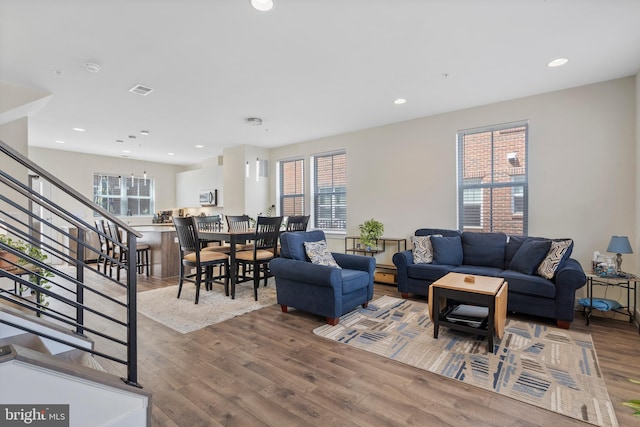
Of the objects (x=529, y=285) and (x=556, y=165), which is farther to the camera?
(x=556, y=165)

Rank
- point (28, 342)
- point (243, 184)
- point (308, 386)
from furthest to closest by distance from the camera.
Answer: point (243, 184) → point (308, 386) → point (28, 342)

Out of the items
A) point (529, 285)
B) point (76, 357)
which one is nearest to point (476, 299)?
point (529, 285)

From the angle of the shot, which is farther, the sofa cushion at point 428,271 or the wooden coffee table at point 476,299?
the sofa cushion at point 428,271

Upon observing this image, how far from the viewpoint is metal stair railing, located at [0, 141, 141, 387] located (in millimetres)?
1465

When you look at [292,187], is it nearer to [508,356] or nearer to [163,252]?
[163,252]

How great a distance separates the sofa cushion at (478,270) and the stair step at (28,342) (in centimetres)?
409

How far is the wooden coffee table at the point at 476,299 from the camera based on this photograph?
2.76m

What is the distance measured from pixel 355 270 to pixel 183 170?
26.0ft

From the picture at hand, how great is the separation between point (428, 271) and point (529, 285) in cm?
114

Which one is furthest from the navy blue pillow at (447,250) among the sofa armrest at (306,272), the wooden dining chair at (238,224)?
the wooden dining chair at (238,224)

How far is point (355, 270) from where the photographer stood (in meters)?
3.98

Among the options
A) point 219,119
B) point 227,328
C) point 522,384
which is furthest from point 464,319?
point 219,119

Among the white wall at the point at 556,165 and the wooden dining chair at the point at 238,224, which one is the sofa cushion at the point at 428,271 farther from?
the wooden dining chair at the point at 238,224

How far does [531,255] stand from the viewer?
3.73 metres
